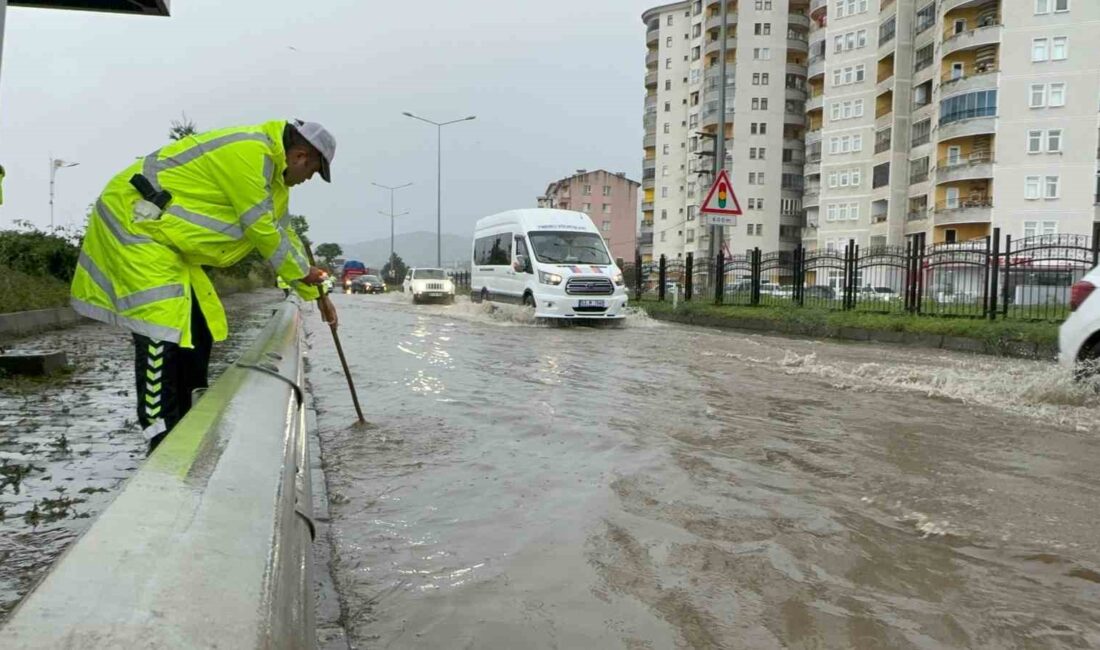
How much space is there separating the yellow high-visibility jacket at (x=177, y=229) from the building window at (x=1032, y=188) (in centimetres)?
5055

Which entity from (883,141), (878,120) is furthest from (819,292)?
(878,120)

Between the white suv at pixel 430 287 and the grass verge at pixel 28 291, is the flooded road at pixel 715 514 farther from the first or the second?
the white suv at pixel 430 287

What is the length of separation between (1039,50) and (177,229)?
52.2m

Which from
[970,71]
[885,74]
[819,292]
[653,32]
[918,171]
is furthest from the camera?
[653,32]

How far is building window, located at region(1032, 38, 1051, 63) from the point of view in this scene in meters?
44.6

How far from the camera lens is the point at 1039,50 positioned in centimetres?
4475

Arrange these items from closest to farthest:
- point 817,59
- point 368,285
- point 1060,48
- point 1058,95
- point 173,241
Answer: point 173,241 → point 1060,48 → point 1058,95 → point 368,285 → point 817,59

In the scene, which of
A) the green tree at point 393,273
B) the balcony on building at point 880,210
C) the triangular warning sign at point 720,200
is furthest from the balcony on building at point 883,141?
the triangular warning sign at point 720,200

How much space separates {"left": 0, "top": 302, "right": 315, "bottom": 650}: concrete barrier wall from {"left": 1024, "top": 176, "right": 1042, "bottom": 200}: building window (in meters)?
51.9

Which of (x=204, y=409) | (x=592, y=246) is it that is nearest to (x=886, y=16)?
(x=592, y=246)

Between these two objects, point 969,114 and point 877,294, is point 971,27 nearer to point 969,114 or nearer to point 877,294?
point 969,114

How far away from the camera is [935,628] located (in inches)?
105

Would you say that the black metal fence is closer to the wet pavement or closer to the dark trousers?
the wet pavement

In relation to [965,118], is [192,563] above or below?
below
